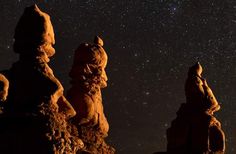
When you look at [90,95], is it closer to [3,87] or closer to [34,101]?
[34,101]

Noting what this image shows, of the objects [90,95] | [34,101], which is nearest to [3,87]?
[34,101]

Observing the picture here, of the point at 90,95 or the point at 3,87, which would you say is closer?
the point at 3,87

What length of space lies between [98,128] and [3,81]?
21.4 feet

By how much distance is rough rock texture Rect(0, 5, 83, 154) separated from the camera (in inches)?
362

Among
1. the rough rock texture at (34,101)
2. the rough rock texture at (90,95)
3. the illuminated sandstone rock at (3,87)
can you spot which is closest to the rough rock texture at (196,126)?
the rough rock texture at (90,95)

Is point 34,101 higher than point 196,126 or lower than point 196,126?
higher


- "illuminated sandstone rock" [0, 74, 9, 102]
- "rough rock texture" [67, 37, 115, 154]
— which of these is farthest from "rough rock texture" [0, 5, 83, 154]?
"rough rock texture" [67, 37, 115, 154]

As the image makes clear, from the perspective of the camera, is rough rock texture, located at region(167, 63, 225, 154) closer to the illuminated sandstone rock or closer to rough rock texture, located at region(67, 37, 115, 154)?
rough rock texture, located at region(67, 37, 115, 154)

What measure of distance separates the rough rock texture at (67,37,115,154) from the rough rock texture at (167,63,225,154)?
243 cm

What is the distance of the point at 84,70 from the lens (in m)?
16.3

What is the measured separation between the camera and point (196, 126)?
15312mm

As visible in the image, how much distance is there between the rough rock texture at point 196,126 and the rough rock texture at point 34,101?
5.93m

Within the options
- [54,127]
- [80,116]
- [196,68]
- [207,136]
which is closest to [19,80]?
[54,127]

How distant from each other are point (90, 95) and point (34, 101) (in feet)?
20.7
